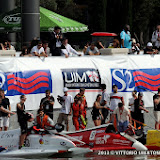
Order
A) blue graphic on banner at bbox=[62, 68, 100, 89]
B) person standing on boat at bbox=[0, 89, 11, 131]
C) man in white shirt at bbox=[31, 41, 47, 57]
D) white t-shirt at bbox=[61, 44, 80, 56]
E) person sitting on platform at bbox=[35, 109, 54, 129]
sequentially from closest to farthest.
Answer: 1. person sitting on platform at bbox=[35, 109, 54, 129]
2. person standing on boat at bbox=[0, 89, 11, 131]
3. man in white shirt at bbox=[31, 41, 47, 57]
4. blue graphic on banner at bbox=[62, 68, 100, 89]
5. white t-shirt at bbox=[61, 44, 80, 56]

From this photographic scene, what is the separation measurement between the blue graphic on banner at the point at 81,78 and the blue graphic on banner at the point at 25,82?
2.13ft

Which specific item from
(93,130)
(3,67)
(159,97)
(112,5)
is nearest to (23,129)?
(93,130)

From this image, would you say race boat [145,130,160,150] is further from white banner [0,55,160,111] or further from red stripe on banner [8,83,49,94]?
red stripe on banner [8,83,49,94]

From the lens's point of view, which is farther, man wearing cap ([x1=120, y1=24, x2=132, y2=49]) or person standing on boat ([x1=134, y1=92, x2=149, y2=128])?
man wearing cap ([x1=120, y1=24, x2=132, y2=49])

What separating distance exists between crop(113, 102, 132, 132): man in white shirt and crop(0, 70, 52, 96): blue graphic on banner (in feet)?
11.6

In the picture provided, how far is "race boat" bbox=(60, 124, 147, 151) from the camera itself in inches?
689

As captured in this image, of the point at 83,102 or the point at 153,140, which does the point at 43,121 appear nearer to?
the point at 83,102

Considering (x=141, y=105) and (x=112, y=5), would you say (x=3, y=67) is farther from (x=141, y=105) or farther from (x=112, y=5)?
(x=112, y=5)

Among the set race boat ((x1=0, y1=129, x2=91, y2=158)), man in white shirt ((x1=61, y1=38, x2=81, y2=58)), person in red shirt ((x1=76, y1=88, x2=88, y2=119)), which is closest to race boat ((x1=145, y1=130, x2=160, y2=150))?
race boat ((x1=0, y1=129, x2=91, y2=158))

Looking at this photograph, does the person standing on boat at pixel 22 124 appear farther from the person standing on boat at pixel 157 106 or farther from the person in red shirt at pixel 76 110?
the person standing on boat at pixel 157 106

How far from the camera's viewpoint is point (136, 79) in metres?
22.5

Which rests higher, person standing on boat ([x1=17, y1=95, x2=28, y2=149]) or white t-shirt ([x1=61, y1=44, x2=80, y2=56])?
white t-shirt ([x1=61, y1=44, x2=80, y2=56])

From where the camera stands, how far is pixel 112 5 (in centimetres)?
6109

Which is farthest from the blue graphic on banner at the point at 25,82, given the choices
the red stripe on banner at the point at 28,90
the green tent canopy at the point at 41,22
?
the green tent canopy at the point at 41,22
